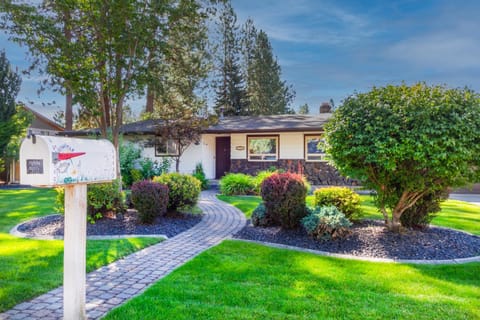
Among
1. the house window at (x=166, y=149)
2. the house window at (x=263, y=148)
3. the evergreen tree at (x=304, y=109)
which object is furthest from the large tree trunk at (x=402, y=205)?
the evergreen tree at (x=304, y=109)

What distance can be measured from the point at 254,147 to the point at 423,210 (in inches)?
Result: 390

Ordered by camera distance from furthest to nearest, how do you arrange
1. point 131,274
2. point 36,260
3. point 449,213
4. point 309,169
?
point 309,169, point 449,213, point 36,260, point 131,274

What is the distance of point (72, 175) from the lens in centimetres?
237

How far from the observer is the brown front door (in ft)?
53.6

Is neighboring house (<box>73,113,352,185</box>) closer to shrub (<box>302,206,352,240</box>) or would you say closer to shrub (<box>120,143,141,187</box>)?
shrub (<box>120,143,141,187</box>)

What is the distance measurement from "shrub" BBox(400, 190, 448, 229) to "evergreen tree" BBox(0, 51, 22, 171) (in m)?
18.4

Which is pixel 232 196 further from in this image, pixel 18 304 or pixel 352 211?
pixel 18 304

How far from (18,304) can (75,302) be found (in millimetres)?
1050

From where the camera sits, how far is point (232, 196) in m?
11.0

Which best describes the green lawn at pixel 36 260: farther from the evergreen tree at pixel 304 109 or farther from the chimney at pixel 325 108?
the evergreen tree at pixel 304 109

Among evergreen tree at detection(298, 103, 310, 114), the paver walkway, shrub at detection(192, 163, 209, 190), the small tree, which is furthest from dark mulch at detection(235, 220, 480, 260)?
evergreen tree at detection(298, 103, 310, 114)

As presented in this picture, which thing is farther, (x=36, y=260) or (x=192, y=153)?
(x=192, y=153)

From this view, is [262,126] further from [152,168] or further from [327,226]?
[327,226]

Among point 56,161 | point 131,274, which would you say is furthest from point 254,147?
point 56,161
